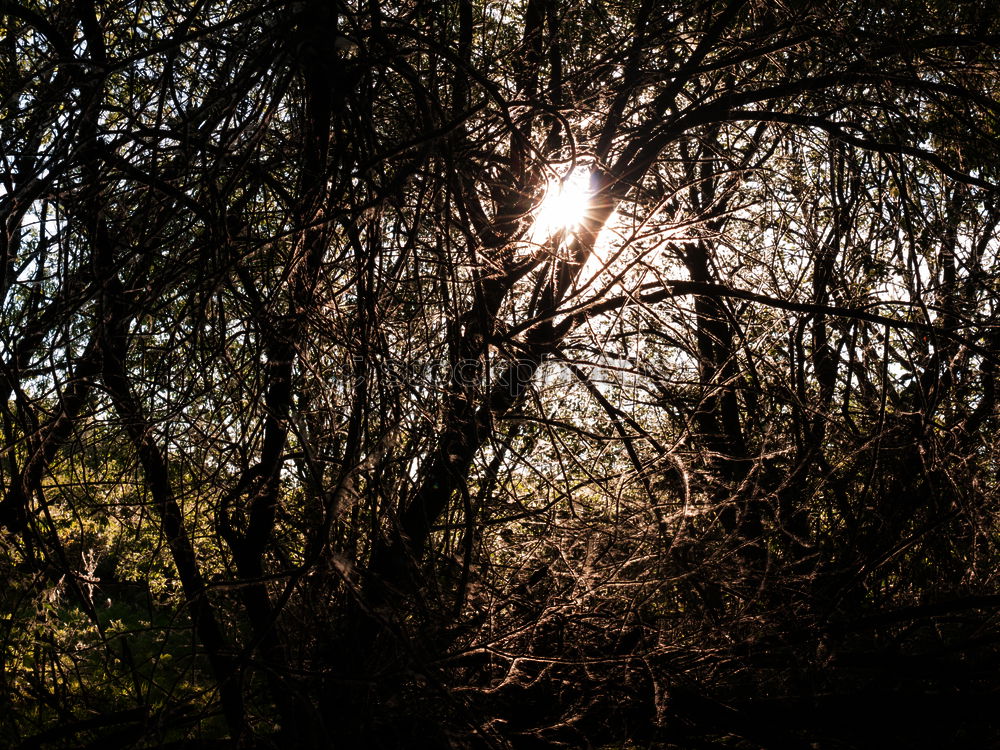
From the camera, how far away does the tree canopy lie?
1.82 metres

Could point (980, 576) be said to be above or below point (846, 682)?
above

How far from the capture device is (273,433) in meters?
2.62

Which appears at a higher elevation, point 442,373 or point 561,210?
point 561,210

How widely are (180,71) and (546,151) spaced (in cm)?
132

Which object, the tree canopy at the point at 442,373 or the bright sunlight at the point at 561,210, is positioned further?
the bright sunlight at the point at 561,210

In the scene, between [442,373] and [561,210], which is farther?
[442,373]

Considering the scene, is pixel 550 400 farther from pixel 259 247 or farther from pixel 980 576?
pixel 980 576

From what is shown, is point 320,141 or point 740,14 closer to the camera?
point 320,141

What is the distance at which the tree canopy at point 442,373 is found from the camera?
1818 millimetres

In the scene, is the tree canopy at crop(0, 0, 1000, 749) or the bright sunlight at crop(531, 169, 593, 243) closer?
the tree canopy at crop(0, 0, 1000, 749)

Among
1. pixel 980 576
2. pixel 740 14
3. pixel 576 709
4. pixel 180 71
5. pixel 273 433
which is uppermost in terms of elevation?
pixel 740 14

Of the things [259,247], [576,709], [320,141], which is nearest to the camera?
[259,247]

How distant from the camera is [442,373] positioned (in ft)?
7.63

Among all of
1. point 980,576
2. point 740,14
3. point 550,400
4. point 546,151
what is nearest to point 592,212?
point 546,151
